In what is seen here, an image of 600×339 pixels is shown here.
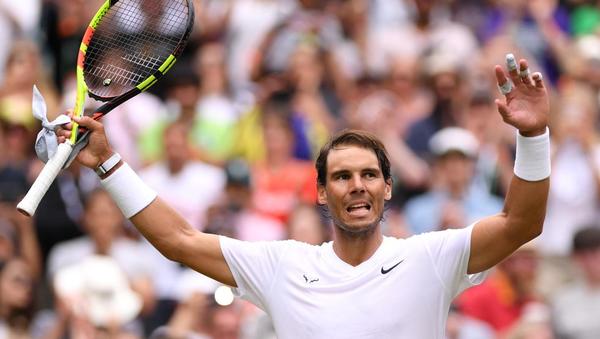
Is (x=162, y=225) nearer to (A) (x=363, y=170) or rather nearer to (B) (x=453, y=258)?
(A) (x=363, y=170)

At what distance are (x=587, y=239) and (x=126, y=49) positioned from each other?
4315mm

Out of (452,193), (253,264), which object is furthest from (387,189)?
(452,193)

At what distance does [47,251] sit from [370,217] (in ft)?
17.5

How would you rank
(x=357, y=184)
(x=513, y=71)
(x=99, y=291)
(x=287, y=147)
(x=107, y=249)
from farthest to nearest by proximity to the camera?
(x=287, y=147)
(x=107, y=249)
(x=99, y=291)
(x=357, y=184)
(x=513, y=71)

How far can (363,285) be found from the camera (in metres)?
5.89

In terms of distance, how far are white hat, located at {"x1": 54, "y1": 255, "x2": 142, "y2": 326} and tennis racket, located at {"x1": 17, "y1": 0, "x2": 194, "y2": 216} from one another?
338 cm

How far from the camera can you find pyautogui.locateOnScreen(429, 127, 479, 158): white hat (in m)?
11.1

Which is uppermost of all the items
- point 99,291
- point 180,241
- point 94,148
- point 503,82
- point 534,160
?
point 503,82

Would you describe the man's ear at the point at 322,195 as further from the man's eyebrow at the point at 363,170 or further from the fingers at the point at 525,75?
the fingers at the point at 525,75

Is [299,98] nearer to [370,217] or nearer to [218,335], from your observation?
[218,335]

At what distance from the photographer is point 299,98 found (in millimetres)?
12180

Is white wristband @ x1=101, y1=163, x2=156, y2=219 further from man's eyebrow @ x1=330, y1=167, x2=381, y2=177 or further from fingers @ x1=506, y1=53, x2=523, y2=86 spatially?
fingers @ x1=506, y1=53, x2=523, y2=86

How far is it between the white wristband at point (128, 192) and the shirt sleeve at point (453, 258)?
1170 mm

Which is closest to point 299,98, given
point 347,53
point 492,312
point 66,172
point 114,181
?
point 347,53
